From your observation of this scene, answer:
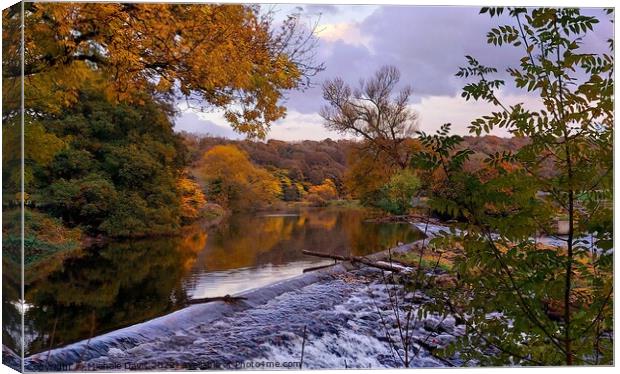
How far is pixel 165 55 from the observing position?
4266 millimetres

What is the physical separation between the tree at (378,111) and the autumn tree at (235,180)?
0.64m

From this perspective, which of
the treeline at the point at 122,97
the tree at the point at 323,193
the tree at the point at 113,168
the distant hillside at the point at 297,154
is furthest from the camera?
the tree at the point at 323,193

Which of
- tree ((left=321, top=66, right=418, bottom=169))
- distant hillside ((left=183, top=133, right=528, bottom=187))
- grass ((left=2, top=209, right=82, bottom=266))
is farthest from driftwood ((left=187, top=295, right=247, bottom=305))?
tree ((left=321, top=66, right=418, bottom=169))

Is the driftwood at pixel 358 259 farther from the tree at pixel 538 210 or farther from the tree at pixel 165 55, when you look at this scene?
the tree at pixel 538 210

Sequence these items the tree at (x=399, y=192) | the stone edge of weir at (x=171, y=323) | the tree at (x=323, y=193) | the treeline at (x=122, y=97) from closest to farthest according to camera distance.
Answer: the stone edge of weir at (x=171, y=323), the treeline at (x=122, y=97), the tree at (x=399, y=192), the tree at (x=323, y=193)

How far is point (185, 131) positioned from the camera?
443cm

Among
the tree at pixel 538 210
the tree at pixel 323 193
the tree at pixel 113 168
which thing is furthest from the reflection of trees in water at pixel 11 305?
the tree at pixel 538 210

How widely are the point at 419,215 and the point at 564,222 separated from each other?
54.0 inches

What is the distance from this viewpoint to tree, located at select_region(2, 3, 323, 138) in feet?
13.4

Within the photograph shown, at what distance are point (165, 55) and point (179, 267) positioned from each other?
1.48 m

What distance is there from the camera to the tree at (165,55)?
407cm

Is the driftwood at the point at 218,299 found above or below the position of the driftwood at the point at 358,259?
below

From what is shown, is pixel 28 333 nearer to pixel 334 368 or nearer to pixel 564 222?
pixel 334 368

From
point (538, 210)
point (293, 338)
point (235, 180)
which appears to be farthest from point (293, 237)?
point (538, 210)
